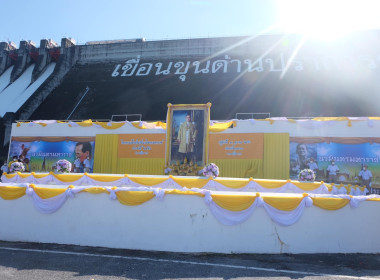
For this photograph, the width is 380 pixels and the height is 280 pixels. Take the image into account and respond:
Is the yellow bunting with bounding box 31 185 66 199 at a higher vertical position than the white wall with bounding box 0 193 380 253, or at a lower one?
higher

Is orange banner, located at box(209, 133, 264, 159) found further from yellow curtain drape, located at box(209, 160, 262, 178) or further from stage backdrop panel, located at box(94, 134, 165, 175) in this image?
stage backdrop panel, located at box(94, 134, 165, 175)

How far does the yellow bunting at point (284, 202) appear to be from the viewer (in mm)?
8133

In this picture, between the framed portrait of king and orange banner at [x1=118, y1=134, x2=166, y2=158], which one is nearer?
the framed portrait of king

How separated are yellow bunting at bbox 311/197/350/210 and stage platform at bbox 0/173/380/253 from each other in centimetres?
2

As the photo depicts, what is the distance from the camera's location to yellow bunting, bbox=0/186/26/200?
371 inches

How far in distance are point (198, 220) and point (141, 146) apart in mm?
11130

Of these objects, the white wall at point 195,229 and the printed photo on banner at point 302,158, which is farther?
the printed photo on banner at point 302,158

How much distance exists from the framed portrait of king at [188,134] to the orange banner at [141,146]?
3349 mm

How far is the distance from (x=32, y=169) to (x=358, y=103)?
2067 centimetres

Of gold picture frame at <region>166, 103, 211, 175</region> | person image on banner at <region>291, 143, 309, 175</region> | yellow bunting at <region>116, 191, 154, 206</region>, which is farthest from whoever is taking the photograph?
person image on banner at <region>291, 143, 309, 175</region>

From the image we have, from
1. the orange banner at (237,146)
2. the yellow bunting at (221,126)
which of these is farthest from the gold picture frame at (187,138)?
the orange banner at (237,146)

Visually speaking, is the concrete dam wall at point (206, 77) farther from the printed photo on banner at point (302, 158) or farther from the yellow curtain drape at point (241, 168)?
the yellow curtain drape at point (241, 168)

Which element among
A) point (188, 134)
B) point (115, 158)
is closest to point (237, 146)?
point (188, 134)

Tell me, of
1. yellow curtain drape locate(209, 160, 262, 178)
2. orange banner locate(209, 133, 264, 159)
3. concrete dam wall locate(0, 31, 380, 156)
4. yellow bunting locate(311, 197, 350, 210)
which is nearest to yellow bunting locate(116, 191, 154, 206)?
yellow bunting locate(311, 197, 350, 210)
